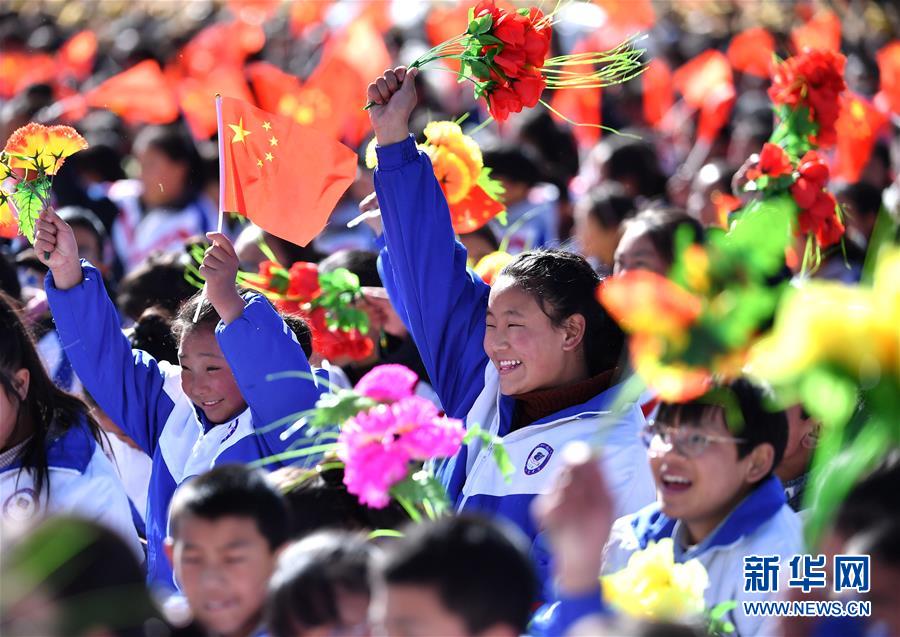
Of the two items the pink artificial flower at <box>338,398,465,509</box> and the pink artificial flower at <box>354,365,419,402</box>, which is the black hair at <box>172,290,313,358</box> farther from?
the pink artificial flower at <box>338,398,465,509</box>

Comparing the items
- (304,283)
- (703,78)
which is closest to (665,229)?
(304,283)

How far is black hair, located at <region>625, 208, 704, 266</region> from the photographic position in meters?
4.91

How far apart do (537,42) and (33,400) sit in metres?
1.57

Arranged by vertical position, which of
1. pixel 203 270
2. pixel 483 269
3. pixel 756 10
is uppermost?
pixel 203 270

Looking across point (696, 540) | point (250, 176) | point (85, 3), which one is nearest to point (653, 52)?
point (85, 3)

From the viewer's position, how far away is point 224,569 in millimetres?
2744

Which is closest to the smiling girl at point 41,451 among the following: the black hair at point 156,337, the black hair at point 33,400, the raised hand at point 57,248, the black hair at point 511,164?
the black hair at point 33,400

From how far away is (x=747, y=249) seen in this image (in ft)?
6.92

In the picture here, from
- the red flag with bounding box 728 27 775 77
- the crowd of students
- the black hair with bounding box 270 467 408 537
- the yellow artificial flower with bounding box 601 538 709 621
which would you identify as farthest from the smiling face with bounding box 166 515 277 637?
the red flag with bounding box 728 27 775 77

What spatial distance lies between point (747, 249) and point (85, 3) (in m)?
16.3

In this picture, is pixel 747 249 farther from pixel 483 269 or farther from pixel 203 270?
pixel 483 269

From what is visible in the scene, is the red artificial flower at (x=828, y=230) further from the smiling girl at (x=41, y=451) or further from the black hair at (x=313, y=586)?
the black hair at (x=313, y=586)

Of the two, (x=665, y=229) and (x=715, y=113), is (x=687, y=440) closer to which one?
(x=665, y=229)

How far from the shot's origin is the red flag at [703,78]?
9.73 meters
